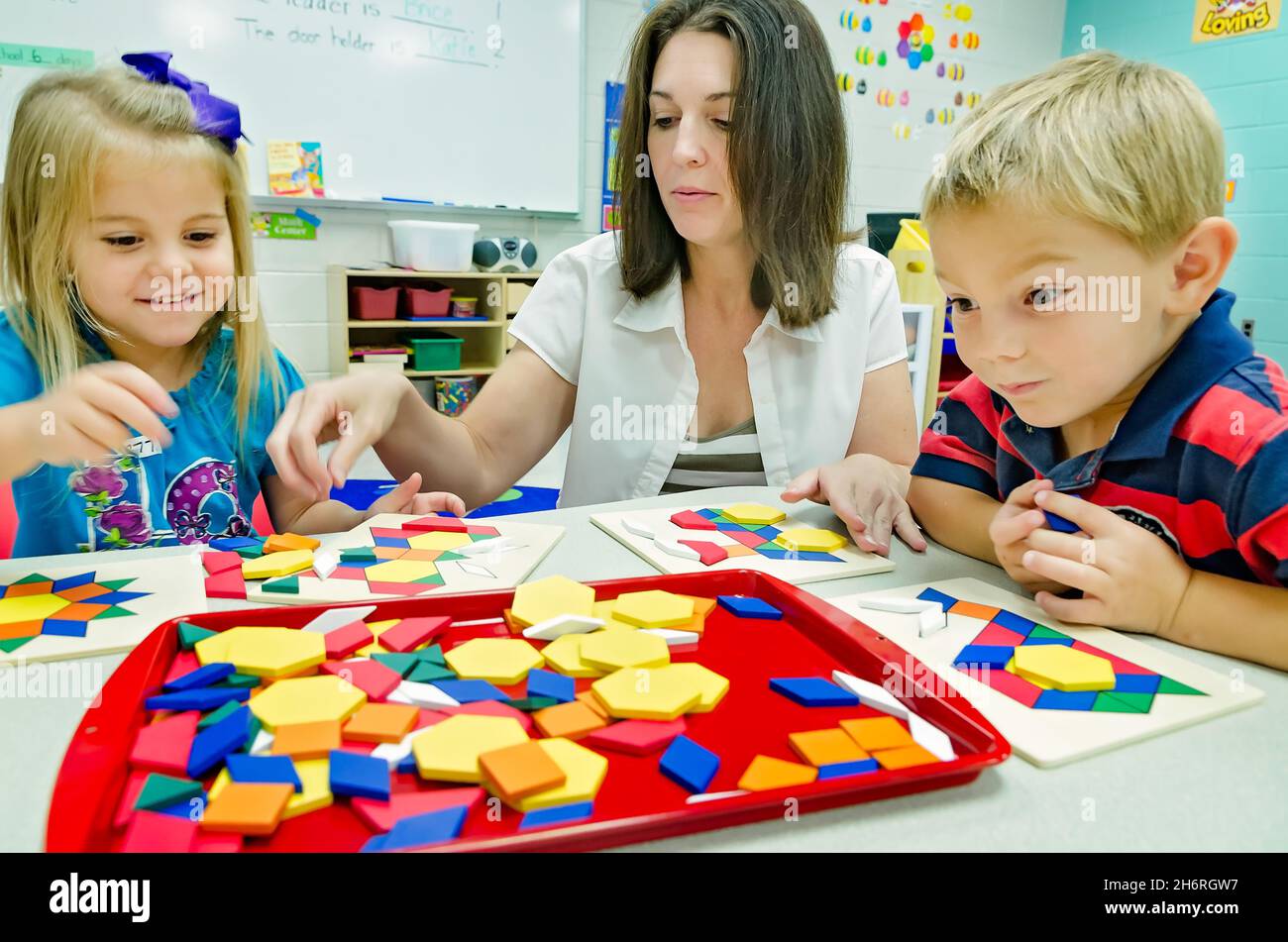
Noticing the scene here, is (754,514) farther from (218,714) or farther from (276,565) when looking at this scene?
(218,714)

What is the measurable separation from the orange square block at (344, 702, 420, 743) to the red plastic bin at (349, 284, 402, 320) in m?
2.49

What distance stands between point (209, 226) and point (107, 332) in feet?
0.52

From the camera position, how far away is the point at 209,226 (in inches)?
38.0

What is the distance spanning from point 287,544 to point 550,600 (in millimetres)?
288

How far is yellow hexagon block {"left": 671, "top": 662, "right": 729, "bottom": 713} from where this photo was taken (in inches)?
19.5

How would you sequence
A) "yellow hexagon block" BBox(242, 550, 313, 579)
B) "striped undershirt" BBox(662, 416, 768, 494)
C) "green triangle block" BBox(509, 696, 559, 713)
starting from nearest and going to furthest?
1. "green triangle block" BBox(509, 696, 559, 713)
2. "yellow hexagon block" BBox(242, 550, 313, 579)
3. "striped undershirt" BBox(662, 416, 768, 494)

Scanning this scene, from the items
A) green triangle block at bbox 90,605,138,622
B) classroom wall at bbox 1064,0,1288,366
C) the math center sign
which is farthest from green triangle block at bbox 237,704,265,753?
the math center sign

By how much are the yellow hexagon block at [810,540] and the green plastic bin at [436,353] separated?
7.22ft

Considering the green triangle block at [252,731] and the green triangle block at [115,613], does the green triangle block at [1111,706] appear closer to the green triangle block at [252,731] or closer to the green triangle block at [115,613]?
the green triangle block at [252,731]

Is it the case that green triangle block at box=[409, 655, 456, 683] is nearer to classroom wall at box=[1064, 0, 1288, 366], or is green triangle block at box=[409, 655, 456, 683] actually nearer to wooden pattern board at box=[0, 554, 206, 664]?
wooden pattern board at box=[0, 554, 206, 664]

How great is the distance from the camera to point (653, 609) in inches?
24.0

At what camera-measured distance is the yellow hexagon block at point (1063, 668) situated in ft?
1.77
